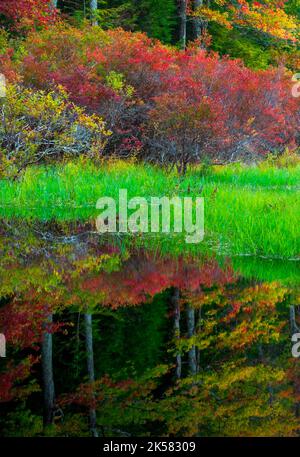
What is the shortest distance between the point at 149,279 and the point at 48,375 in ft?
9.42

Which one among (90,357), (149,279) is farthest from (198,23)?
(90,357)

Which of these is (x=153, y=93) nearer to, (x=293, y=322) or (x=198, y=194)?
(x=198, y=194)

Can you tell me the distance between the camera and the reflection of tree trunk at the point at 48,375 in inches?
164

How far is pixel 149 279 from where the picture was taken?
7.65m

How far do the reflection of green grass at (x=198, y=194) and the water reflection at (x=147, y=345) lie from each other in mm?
613

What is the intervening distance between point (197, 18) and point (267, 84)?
9551 millimetres

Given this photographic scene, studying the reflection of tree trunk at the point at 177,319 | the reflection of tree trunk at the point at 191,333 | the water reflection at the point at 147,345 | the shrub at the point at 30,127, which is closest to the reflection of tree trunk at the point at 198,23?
the shrub at the point at 30,127

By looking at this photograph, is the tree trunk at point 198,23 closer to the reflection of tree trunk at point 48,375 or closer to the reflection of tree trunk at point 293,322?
the reflection of tree trunk at point 293,322

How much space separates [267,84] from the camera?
756 inches

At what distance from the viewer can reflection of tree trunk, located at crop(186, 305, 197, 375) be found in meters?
4.92

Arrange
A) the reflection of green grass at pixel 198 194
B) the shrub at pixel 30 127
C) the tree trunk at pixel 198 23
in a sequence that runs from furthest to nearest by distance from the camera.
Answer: the tree trunk at pixel 198 23, the shrub at pixel 30 127, the reflection of green grass at pixel 198 194

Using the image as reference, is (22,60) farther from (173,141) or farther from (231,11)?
(231,11)

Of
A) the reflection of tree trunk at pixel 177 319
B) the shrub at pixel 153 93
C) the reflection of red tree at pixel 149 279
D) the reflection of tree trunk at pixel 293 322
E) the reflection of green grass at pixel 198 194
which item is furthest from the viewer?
the shrub at pixel 153 93

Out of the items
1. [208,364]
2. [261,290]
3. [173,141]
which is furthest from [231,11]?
[208,364]
